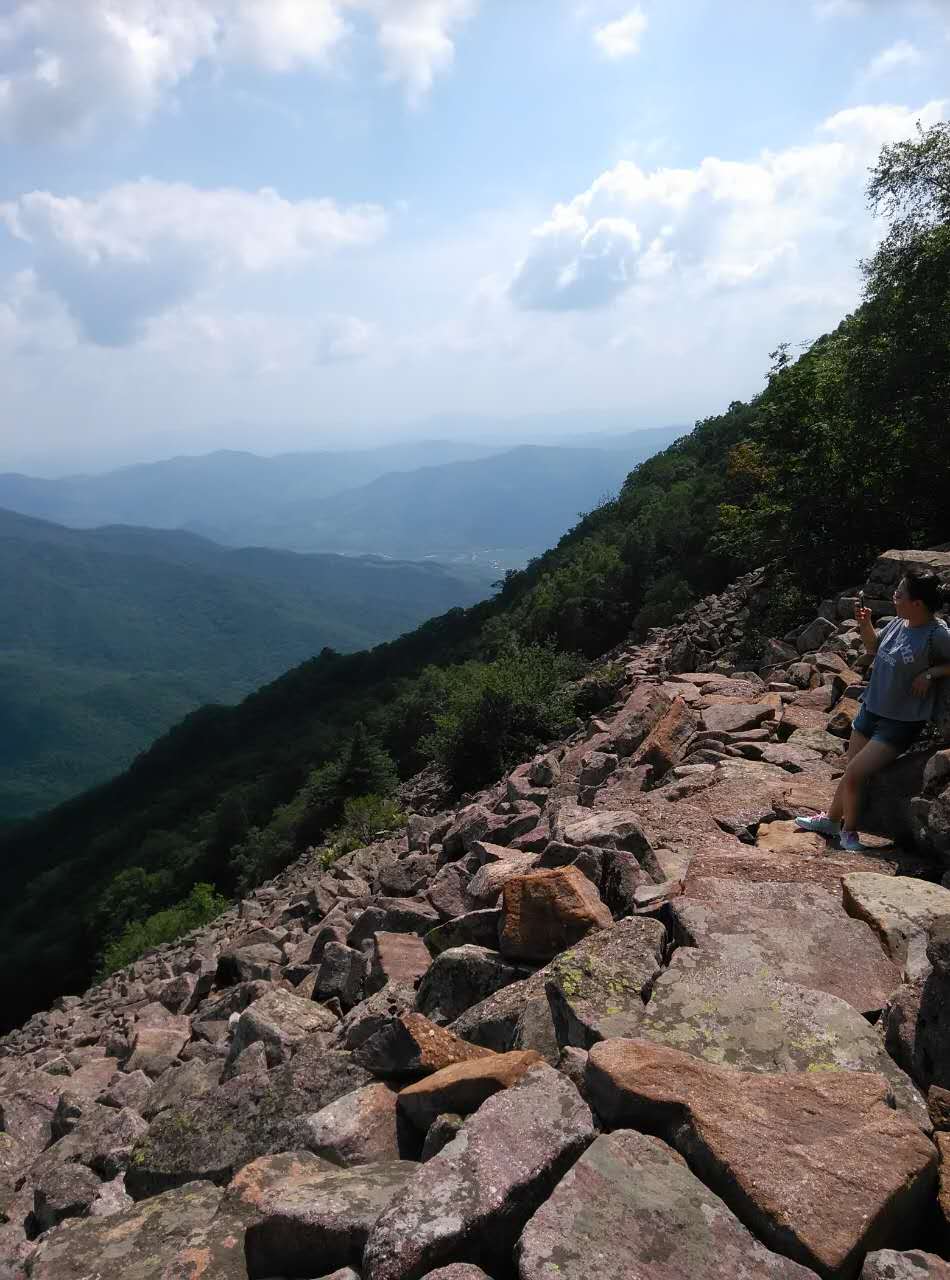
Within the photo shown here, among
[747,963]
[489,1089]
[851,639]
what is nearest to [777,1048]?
[747,963]

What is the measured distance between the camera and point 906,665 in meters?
6.06

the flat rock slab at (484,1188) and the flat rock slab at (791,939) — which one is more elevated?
the flat rock slab at (484,1188)

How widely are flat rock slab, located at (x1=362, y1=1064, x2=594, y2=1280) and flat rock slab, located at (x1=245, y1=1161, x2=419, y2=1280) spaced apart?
0.17 meters

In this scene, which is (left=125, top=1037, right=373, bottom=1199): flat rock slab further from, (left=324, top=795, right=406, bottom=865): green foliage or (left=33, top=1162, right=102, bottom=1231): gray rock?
(left=324, top=795, right=406, bottom=865): green foliage

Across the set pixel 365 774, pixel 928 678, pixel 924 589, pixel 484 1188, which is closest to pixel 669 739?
pixel 928 678

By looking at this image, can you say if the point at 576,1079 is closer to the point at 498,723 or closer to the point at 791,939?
the point at 791,939

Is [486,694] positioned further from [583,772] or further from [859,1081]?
[859,1081]

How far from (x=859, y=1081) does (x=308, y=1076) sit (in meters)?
2.91

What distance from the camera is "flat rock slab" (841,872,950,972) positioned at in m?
4.42

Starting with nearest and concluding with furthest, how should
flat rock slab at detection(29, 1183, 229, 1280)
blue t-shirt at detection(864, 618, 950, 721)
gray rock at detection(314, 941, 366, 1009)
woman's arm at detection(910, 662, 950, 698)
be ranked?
flat rock slab at detection(29, 1183, 229, 1280), woman's arm at detection(910, 662, 950, 698), blue t-shirt at detection(864, 618, 950, 721), gray rock at detection(314, 941, 366, 1009)

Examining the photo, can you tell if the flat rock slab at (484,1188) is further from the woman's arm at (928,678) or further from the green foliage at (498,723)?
the green foliage at (498,723)

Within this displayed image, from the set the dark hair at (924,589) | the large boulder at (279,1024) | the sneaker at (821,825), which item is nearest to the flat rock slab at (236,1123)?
the large boulder at (279,1024)

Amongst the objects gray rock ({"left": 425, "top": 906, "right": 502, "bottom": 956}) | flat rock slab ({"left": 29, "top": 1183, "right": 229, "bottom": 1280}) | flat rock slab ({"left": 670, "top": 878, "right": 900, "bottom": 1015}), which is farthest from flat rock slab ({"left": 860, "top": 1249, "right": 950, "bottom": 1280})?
gray rock ({"left": 425, "top": 906, "right": 502, "bottom": 956})

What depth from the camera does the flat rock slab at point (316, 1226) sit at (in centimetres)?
294
